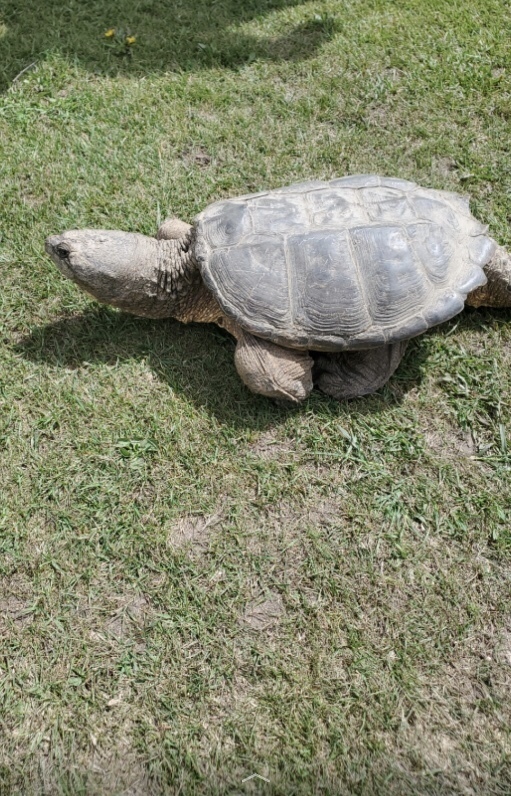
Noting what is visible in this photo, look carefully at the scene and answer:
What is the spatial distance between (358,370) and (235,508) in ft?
3.53

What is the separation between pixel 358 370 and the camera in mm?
3244

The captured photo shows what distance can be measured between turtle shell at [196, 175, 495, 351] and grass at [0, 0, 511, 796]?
0.52 m

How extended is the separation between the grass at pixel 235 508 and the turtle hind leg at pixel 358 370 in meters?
0.10

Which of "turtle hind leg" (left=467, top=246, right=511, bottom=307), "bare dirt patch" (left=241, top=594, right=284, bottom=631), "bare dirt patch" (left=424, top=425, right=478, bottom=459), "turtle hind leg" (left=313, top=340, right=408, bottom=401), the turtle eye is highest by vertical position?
the turtle eye

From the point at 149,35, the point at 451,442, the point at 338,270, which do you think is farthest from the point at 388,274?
the point at 149,35

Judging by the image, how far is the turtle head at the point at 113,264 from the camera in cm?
316

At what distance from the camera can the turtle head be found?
3.16m

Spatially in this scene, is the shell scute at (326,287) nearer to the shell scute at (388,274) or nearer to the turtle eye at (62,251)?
the shell scute at (388,274)

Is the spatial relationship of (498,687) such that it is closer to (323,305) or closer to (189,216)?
(323,305)

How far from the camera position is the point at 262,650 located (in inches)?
106

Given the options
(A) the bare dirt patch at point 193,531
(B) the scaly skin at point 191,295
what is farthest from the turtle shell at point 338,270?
(A) the bare dirt patch at point 193,531

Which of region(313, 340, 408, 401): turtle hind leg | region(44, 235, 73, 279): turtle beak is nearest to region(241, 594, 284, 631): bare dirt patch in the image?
Answer: region(313, 340, 408, 401): turtle hind leg

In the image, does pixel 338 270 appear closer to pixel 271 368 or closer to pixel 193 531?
pixel 271 368

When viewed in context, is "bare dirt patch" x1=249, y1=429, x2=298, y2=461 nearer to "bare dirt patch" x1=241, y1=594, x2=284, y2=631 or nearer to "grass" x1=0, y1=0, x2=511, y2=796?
"grass" x1=0, y1=0, x2=511, y2=796
